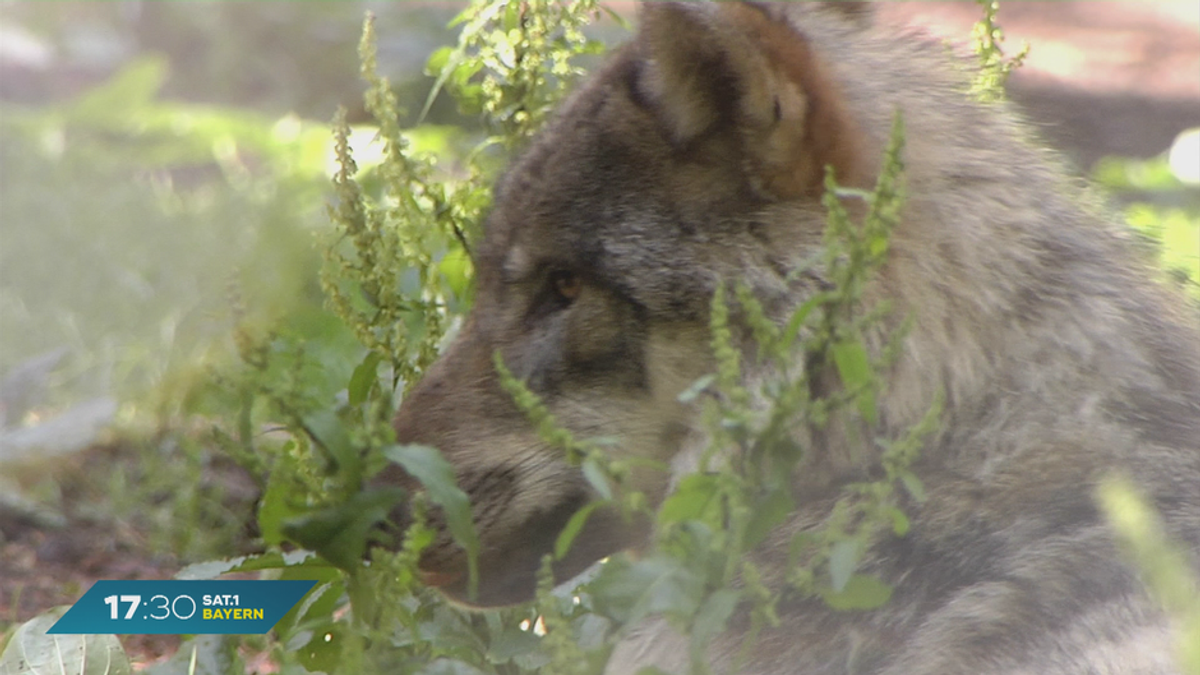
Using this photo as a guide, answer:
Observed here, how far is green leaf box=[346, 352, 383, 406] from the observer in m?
2.48

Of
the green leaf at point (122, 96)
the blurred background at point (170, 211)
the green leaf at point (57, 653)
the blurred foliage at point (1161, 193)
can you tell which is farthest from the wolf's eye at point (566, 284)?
the green leaf at point (122, 96)

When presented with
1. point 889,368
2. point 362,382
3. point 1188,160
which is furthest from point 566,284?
point 1188,160

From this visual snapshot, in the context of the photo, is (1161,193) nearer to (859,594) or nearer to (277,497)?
(859,594)

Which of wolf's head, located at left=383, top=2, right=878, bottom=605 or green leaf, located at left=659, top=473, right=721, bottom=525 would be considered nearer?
green leaf, located at left=659, top=473, right=721, bottom=525

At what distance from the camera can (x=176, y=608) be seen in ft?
7.97

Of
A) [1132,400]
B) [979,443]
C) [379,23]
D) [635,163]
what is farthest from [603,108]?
[379,23]

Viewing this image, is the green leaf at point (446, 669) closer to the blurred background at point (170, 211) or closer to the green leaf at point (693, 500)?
the green leaf at point (693, 500)

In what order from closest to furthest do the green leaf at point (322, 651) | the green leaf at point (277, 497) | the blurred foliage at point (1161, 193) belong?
1. the green leaf at point (277, 497)
2. the green leaf at point (322, 651)
3. the blurred foliage at point (1161, 193)

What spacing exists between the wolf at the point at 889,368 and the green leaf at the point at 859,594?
0.25 meters

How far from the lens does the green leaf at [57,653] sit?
250cm

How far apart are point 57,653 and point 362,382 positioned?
0.81 meters

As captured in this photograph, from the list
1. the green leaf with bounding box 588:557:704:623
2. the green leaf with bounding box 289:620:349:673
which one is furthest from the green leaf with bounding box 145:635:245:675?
the green leaf with bounding box 588:557:704:623

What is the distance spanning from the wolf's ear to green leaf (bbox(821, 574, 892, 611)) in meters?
0.73

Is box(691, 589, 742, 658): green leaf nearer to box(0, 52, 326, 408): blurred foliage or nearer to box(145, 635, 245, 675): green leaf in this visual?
box(145, 635, 245, 675): green leaf
